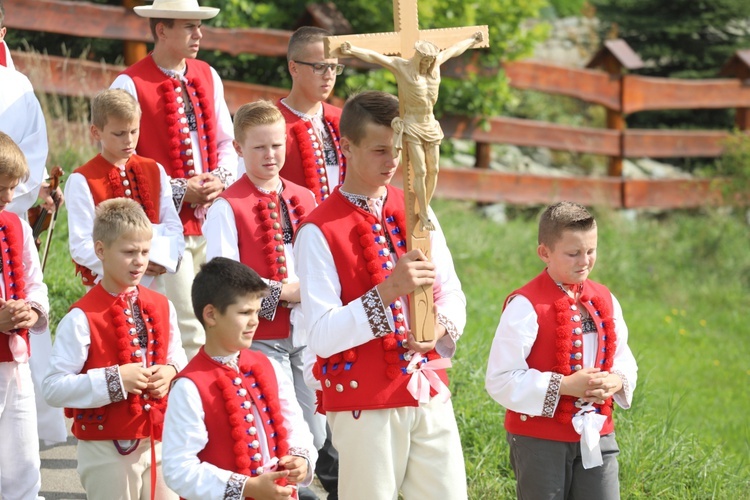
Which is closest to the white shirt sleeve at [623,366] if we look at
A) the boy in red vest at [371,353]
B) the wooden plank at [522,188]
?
the boy in red vest at [371,353]

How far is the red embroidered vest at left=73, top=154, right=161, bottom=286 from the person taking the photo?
536cm

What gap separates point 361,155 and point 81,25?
248 inches

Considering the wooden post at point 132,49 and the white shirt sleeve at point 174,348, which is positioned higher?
the wooden post at point 132,49

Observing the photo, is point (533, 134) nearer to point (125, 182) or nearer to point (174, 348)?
point (125, 182)

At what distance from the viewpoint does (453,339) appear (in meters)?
4.21

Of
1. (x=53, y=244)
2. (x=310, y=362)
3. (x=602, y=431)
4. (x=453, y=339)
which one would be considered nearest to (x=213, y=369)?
(x=310, y=362)

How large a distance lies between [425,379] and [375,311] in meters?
0.35

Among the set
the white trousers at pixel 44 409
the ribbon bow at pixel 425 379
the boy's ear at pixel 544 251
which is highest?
the boy's ear at pixel 544 251

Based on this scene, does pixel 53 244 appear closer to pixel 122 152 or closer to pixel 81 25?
pixel 81 25

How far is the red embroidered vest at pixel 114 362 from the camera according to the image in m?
4.43

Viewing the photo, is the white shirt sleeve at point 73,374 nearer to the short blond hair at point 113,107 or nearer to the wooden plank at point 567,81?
the short blond hair at point 113,107

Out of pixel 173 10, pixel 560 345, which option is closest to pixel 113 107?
pixel 173 10

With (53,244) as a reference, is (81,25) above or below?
above

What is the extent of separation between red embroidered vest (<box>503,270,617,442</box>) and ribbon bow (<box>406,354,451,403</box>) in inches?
21.4
